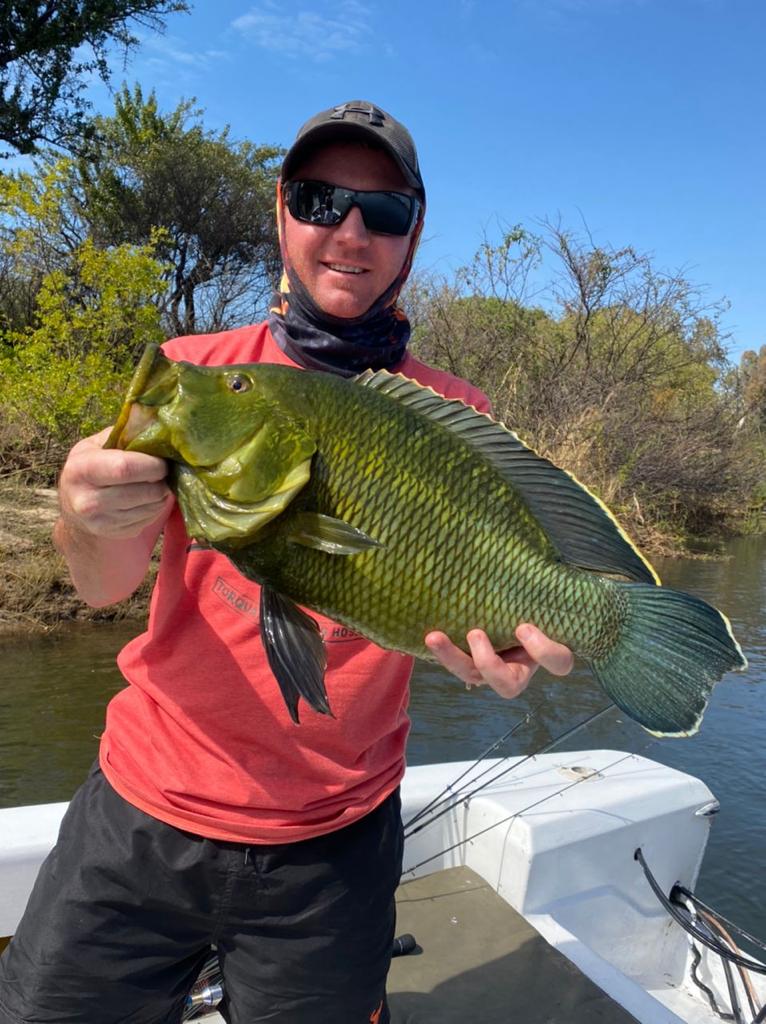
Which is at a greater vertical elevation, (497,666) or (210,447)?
(210,447)

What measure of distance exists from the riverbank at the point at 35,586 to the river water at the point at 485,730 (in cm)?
23

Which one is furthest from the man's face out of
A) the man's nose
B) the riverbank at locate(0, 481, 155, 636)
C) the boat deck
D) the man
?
the riverbank at locate(0, 481, 155, 636)

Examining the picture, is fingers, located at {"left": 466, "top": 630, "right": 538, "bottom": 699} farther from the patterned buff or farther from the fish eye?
the patterned buff

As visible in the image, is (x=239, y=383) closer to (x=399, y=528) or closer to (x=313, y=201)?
(x=399, y=528)

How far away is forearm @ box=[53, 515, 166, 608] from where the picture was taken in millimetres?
1689

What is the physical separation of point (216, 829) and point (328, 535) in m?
0.77

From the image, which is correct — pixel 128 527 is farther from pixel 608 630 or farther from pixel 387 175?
pixel 387 175

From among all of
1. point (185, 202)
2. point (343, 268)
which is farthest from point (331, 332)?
point (185, 202)

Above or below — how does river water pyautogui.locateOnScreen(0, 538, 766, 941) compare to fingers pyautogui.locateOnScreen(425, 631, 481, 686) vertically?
below

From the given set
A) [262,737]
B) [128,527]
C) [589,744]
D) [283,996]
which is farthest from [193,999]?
[589,744]

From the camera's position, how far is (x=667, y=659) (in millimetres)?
1653

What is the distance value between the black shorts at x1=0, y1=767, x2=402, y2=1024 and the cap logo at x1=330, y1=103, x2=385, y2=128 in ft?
5.80

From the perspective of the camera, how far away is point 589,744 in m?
7.63

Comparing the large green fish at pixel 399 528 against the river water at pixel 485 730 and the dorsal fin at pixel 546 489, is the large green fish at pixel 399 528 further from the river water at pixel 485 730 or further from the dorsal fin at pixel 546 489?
the river water at pixel 485 730
